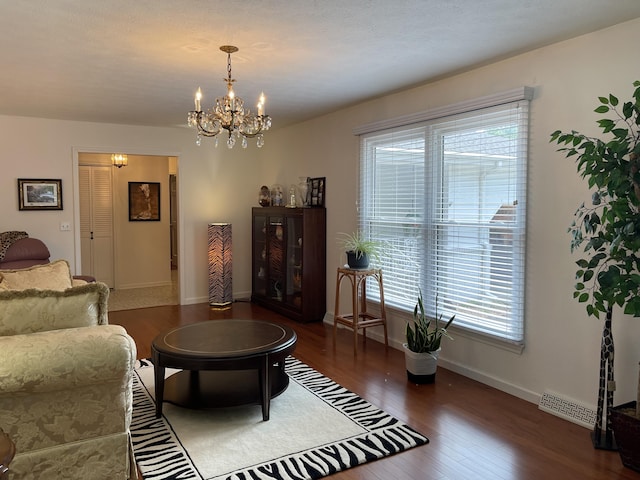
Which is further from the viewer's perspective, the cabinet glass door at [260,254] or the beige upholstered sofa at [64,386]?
the cabinet glass door at [260,254]

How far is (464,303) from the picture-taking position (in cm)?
398

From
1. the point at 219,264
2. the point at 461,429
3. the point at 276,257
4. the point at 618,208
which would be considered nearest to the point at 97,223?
the point at 219,264

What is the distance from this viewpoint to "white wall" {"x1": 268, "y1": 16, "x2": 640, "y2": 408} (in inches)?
116

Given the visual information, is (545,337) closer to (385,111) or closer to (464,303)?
(464,303)

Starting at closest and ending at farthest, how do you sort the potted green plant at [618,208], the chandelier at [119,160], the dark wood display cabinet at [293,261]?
the potted green plant at [618,208] < the dark wood display cabinet at [293,261] < the chandelier at [119,160]

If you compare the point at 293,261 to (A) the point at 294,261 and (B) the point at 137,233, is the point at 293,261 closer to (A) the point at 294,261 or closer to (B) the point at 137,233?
(A) the point at 294,261

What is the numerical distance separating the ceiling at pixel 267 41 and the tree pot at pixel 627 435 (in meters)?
2.18

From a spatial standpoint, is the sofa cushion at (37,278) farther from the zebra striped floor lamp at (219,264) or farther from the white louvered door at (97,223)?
the white louvered door at (97,223)

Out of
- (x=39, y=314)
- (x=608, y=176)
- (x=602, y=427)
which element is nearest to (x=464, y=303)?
(x=602, y=427)

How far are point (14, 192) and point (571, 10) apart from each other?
592 cm

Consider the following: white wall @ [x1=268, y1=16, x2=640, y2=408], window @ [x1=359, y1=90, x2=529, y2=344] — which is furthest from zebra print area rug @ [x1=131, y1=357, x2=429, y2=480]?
window @ [x1=359, y1=90, x2=529, y2=344]

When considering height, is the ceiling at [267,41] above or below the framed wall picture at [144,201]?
above

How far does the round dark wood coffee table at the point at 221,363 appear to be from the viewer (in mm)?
3006

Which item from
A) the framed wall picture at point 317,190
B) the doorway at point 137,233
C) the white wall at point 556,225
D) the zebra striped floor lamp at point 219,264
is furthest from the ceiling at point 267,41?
the doorway at point 137,233
